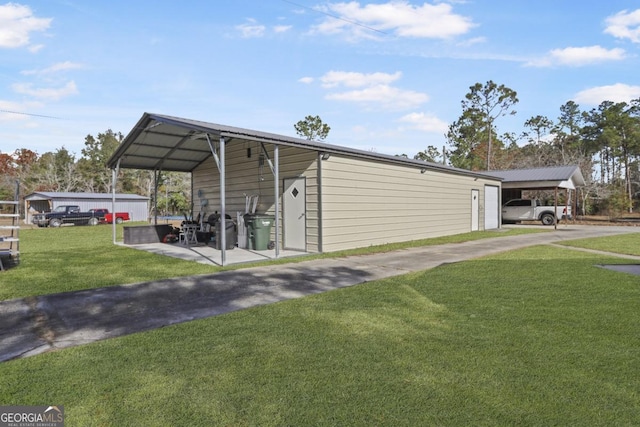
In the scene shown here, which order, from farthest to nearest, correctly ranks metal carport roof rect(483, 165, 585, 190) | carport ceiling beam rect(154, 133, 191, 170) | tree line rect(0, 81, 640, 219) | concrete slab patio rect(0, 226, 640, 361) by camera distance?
tree line rect(0, 81, 640, 219), metal carport roof rect(483, 165, 585, 190), carport ceiling beam rect(154, 133, 191, 170), concrete slab patio rect(0, 226, 640, 361)

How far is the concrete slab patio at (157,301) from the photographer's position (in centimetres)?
385

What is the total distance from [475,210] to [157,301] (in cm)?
1543

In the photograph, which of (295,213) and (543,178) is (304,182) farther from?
(543,178)

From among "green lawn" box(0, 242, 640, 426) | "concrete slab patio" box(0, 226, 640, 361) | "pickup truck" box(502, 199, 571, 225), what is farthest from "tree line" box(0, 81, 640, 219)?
"green lawn" box(0, 242, 640, 426)

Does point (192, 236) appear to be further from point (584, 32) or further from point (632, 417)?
point (584, 32)

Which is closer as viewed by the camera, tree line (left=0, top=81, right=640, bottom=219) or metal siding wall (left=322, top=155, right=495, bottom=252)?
metal siding wall (left=322, top=155, right=495, bottom=252)

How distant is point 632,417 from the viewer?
2203 millimetres

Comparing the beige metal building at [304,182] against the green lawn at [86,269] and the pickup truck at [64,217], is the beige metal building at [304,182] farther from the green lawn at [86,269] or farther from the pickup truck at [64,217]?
the pickup truck at [64,217]

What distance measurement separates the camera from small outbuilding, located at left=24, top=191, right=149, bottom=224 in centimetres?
2796

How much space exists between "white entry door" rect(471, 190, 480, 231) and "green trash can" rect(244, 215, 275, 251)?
10478mm

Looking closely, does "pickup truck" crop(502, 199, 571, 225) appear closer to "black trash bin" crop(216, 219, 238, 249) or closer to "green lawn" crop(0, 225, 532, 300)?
"green lawn" crop(0, 225, 532, 300)

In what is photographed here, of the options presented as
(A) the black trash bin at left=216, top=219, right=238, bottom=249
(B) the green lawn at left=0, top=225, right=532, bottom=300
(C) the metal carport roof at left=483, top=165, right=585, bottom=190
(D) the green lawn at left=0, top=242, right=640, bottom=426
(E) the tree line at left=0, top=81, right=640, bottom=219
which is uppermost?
(E) the tree line at left=0, top=81, right=640, bottom=219

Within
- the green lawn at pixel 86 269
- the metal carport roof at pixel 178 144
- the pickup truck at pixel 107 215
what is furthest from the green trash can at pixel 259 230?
the pickup truck at pixel 107 215

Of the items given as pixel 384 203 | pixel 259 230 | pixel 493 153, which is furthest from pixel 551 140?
pixel 259 230
